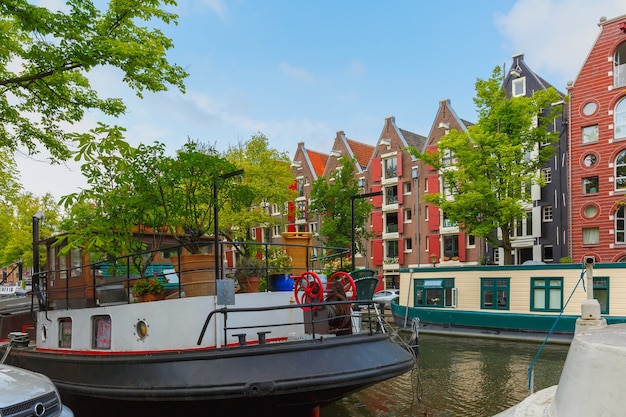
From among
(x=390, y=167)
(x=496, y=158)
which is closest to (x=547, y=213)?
(x=496, y=158)

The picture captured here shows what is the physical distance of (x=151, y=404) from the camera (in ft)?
19.7

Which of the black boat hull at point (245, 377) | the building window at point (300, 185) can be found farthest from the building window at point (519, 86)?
the black boat hull at point (245, 377)

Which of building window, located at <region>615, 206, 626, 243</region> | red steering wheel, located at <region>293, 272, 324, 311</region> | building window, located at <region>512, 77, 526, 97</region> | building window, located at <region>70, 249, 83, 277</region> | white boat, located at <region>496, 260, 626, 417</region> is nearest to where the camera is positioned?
white boat, located at <region>496, 260, 626, 417</region>

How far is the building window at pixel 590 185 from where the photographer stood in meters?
26.9

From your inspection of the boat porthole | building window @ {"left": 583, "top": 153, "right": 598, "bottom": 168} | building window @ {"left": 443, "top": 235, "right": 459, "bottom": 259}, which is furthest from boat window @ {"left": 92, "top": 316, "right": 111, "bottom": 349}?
building window @ {"left": 443, "top": 235, "right": 459, "bottom": 259}

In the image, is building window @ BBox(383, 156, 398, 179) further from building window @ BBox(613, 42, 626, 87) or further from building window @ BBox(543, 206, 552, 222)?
building window @ BBox(613, 42, 626, 87)

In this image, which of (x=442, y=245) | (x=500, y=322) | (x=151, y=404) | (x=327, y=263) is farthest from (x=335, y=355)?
(x=442, y=245)

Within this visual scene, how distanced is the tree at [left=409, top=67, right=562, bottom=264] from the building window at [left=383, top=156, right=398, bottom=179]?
46.4 ft

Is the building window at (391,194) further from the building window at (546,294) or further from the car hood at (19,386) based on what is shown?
the car hood at (19,386)

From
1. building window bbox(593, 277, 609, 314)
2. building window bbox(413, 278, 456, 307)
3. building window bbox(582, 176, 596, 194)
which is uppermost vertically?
building window bbox(582, 176, 596, 194)

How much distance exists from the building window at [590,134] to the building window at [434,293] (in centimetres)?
1403

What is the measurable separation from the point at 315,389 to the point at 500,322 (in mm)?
13215

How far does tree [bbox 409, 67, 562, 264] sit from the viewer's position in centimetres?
2172

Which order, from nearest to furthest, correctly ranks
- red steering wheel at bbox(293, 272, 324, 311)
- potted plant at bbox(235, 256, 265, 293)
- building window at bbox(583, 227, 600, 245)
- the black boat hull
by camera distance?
1. the black boat hull
2. red steering wheel at bbox(293, 272, 324, 311)
3. potted plant at bbox(235, 256, 265, 293)
4. building window at bbox(583, 227, 600, 245)
